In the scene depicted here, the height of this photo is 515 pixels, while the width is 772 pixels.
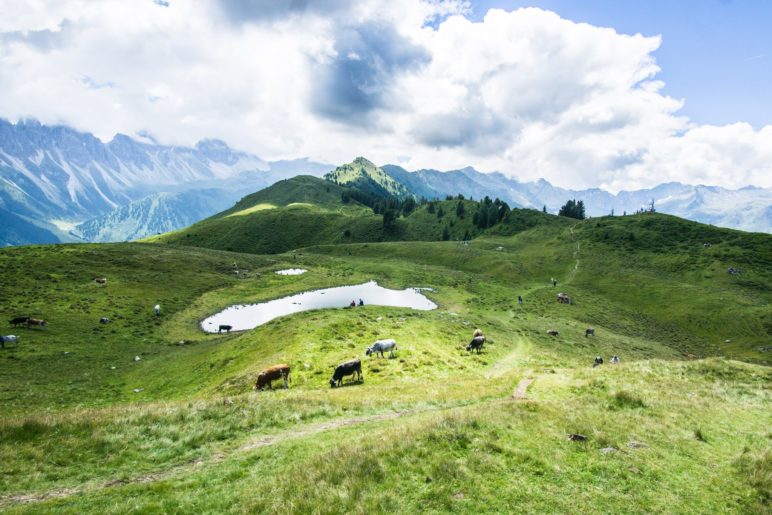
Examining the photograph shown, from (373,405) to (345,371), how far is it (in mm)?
7512

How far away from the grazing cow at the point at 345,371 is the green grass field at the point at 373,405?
131cm

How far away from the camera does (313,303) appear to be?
252ft

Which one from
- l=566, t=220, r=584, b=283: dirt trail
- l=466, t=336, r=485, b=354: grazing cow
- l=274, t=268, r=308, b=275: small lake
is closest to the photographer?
l=466, t=336, r=485, b=354: grazing cow

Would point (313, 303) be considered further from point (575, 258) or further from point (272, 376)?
point (575, 258)

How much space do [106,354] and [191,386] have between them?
2186 cm

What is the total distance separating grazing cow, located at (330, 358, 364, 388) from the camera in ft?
93.6

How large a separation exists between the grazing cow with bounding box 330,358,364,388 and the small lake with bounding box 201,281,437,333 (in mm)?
36418

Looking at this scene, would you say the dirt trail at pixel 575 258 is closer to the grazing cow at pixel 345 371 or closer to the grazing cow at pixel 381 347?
the grazing cow at pixel 381 347

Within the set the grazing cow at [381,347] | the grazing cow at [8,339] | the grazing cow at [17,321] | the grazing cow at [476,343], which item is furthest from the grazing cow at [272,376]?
the grazing cow at [17,321]

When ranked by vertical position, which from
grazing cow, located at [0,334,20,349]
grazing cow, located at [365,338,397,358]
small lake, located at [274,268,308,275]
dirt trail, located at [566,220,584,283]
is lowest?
grazing cow, located at [0,334,20,349]

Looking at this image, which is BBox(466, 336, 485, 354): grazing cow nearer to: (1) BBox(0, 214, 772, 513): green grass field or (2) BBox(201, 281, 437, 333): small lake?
(1) BBox(0, 214, 772, 513): green grass field

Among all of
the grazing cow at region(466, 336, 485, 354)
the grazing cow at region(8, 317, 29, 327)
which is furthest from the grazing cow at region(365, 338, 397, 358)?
the grazing cow at region(8, 317, 29, 327)

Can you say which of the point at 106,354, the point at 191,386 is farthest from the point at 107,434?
the point at 106,354

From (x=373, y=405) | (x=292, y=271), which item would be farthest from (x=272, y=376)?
(x=292, y=271)
